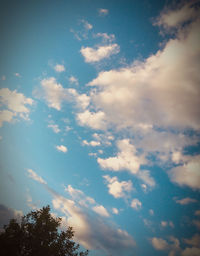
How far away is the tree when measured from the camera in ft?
52.3

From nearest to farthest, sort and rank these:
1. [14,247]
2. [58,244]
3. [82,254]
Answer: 1. [14,247]
2. [58,244]
3. [82,254]

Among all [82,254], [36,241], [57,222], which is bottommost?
[36,241]

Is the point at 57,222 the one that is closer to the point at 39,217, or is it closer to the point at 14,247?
the point at 39,217

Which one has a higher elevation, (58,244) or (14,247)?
(58,244)

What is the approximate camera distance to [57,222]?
1864 centimetres

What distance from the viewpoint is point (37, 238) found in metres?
16.7

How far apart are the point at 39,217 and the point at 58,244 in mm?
4069

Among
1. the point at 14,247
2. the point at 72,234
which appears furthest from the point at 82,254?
the point at 14,247

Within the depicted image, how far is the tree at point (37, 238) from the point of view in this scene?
16.0 meters

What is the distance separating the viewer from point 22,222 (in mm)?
17844

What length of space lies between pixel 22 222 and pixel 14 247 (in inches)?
98.4

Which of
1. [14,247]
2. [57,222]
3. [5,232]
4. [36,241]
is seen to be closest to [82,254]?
[57,222]

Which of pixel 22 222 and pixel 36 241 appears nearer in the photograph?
pixel 36 241

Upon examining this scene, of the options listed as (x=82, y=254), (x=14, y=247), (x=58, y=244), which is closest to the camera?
(x=14, y=247)
